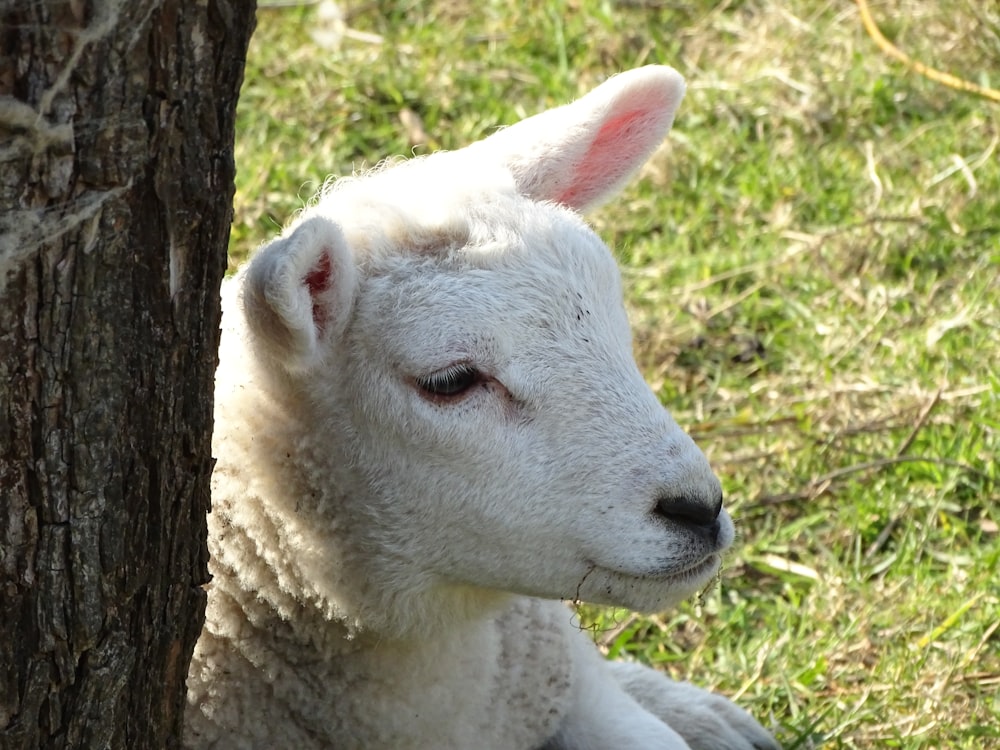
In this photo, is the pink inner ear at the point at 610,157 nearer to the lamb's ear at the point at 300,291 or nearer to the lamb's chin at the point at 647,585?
the lamb's ear at the point at 300,291

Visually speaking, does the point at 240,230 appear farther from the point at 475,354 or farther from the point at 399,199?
the point at 475,354

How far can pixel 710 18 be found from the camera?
6961 millimetres

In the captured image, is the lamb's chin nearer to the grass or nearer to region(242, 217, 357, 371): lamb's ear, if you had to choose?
region(242, 217, 357, 371): lamb's ear

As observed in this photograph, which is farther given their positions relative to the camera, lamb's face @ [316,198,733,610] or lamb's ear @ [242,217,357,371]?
lamb's face @ [316,198,733,610]

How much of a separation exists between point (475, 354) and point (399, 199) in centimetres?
46

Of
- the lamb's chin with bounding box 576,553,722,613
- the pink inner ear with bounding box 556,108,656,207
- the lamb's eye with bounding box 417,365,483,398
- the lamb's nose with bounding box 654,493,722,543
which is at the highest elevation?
the pink inner ear with bounding box 556,108,656,207

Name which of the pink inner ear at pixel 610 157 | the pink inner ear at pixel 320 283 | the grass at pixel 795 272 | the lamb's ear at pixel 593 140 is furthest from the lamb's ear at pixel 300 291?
the grass at pixel 795 272

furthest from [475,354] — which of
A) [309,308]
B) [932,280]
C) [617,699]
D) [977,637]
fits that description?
[932,280]

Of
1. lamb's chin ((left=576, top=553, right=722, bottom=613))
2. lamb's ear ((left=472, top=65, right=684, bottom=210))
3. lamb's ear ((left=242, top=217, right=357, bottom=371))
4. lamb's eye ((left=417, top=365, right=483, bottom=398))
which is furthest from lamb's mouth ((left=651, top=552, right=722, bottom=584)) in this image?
lamb's ear ((left=472, top=65, right=684, bottom=210))

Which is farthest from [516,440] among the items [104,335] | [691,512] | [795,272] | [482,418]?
[795,272]

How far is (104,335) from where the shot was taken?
7.24 ft

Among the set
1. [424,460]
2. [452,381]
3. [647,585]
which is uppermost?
[452,381]

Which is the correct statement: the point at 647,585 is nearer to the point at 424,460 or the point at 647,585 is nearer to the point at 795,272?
the point at 424,460

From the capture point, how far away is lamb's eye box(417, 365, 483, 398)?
2.71m
